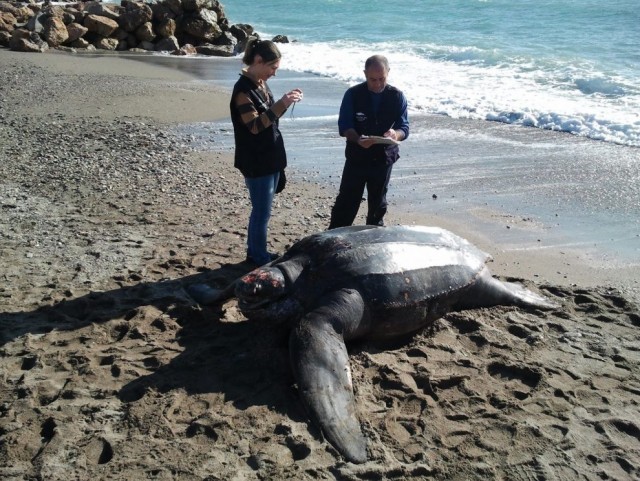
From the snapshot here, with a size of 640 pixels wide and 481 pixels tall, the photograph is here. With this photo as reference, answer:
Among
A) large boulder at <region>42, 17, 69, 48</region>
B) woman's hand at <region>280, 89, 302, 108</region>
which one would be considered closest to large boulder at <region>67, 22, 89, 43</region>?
large boulder at <region>42, 17, 69, 48</region>

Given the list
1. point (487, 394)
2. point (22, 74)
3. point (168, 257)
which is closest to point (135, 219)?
point (168, 257)

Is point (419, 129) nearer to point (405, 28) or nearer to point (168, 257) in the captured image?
point (168, 257)

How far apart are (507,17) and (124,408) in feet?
86.2

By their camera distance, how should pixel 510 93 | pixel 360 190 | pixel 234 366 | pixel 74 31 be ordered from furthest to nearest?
1. pixel 74 31
2. pixel 510 93
3. pixel 360 190
4. pixel 234 366

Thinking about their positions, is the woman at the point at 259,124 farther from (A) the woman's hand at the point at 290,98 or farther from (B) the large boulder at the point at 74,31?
(B) the large boulder at the point at 74,31

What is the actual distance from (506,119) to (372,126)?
653 cm

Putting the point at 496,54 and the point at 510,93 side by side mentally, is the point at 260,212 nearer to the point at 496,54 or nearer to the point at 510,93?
Answer: the point at 510,93

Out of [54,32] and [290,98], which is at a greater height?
[54,32]

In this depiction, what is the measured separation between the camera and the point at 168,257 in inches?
202

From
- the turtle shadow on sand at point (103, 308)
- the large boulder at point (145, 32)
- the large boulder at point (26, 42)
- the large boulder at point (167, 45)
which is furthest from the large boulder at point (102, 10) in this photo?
the turtle shadow on sand at point (103, 308)

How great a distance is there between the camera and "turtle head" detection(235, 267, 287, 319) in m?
3.89

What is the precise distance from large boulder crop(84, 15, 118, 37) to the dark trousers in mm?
17266

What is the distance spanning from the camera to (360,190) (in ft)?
16.5

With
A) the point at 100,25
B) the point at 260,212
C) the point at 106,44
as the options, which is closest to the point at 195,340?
the point at 260,212
